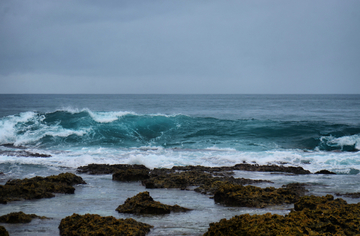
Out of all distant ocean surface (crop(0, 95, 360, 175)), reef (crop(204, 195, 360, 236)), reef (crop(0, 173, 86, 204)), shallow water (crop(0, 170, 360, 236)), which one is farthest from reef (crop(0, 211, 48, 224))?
distant ocean surface (crop(0, 95, 360, 175))

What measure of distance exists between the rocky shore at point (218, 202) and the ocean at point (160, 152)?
28 centimetres

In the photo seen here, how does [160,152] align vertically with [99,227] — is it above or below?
below

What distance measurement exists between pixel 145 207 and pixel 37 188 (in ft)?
9.74

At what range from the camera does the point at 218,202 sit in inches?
263

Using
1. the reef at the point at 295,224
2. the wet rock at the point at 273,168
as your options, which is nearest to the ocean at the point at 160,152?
the wet rock at the point at 273,168

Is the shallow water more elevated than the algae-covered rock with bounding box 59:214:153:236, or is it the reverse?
the algae-covered rock with bounding box 59:214:153:236

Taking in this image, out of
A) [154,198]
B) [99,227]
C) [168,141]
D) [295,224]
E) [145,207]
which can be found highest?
[295,224]

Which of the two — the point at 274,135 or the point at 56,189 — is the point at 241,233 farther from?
the point at 274,135

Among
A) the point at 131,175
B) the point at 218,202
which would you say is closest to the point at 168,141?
the point at 131,175

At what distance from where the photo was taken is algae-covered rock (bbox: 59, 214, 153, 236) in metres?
4.58

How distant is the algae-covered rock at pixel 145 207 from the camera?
5.83 meters

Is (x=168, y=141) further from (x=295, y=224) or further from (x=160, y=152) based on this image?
(x=295, y=224)

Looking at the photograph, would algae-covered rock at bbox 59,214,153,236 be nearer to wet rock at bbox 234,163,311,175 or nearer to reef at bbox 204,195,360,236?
reef at bbox 204,195,360,236

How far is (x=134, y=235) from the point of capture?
455 centimetres
